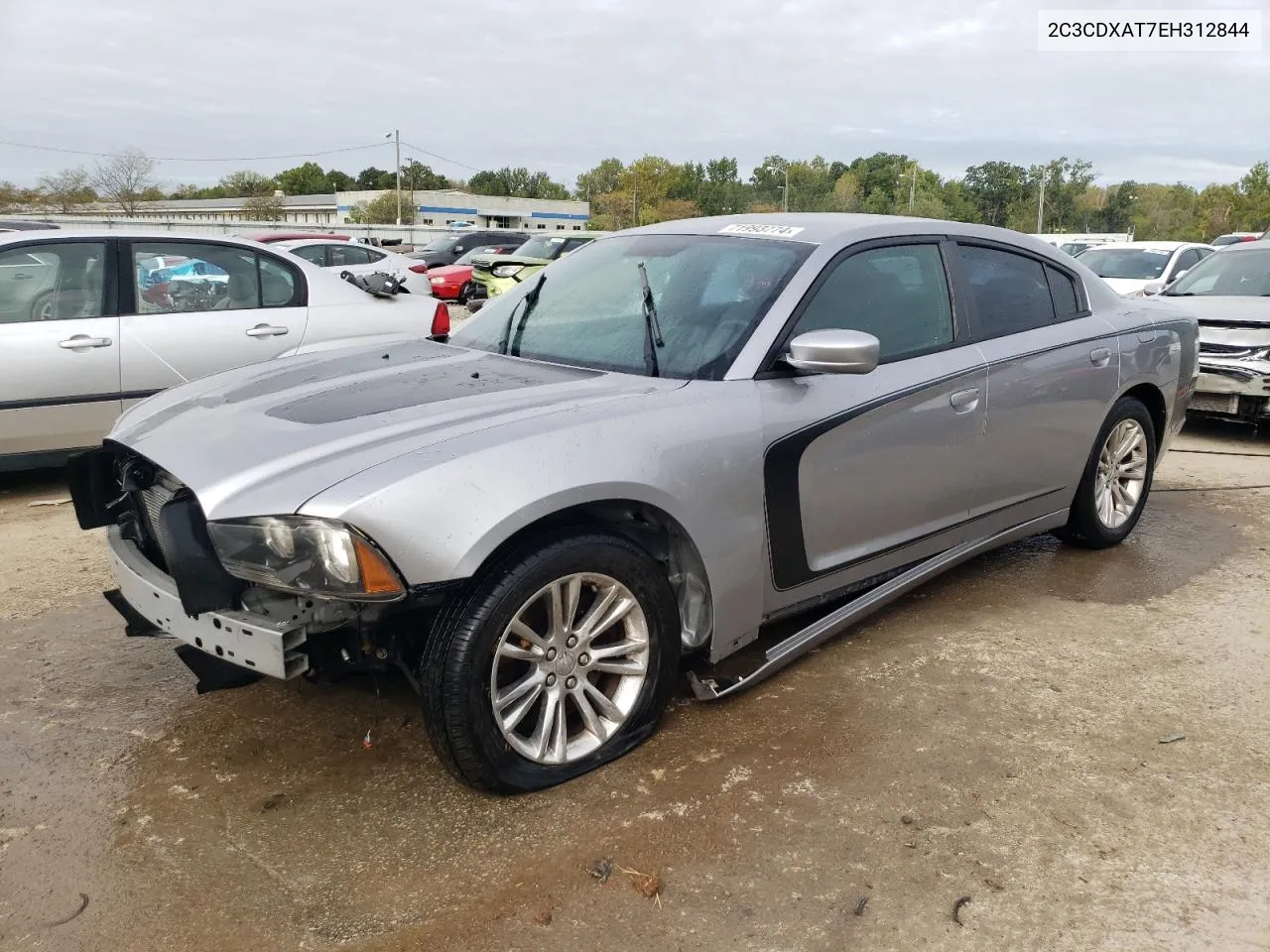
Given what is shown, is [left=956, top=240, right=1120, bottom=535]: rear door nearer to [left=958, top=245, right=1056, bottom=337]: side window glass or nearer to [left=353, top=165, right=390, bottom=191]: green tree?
[left=958, top=245, right=1056, bottom=337]: side window glass

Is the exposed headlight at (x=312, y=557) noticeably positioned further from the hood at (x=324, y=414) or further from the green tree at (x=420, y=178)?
the green tree at (x=420, y=178)

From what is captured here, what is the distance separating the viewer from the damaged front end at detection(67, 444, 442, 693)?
2439mm

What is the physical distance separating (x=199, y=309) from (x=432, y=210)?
244 ft

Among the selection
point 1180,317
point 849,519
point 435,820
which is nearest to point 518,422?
point 435,820

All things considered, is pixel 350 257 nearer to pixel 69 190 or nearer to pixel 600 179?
pixel 69 190

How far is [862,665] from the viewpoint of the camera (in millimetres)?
3598

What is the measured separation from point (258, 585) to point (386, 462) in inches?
19.1

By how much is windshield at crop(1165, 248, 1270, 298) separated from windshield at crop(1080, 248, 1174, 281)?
4.09 meters

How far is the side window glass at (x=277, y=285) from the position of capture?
6.18 m

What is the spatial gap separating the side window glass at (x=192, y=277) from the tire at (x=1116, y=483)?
4786 mm

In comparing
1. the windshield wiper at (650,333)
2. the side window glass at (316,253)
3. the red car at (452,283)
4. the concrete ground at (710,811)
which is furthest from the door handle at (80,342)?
the red car at (452,283)

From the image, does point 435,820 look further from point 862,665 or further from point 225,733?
point 862,665

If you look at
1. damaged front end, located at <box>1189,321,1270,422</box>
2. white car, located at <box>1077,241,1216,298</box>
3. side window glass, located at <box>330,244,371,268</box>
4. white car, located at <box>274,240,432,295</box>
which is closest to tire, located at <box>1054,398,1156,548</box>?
damaged front end, located at <box>1189,321,1270,422</box>

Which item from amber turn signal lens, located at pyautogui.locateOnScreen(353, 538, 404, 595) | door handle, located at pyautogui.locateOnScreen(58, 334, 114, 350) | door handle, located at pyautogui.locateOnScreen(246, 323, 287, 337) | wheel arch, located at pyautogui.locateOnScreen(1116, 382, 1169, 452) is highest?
door handle, located at pyautogui.locateOnScreen(246, 323, 287, 337)
